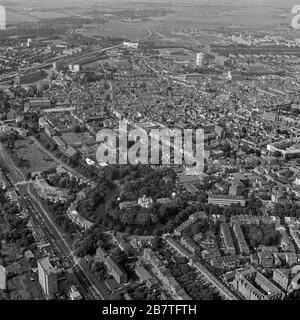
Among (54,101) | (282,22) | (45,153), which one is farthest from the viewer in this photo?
(282,22)

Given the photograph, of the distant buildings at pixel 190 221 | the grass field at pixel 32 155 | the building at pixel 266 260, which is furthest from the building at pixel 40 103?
the building at pixel 266 260

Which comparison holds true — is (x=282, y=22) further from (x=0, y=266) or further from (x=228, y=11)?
(x=0, y=266)

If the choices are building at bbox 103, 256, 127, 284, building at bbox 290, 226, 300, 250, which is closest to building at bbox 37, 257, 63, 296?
building at bbox 103, 256, 127, 284

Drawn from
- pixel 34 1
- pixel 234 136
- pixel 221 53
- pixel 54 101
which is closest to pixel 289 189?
pixel 234 136

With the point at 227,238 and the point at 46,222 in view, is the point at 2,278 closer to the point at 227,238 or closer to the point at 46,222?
the point at 46,222

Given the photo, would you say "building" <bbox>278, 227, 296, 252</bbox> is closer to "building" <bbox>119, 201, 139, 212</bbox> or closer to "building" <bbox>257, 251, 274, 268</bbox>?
"building" <bbox>257, 251, 274, 268</bbox>

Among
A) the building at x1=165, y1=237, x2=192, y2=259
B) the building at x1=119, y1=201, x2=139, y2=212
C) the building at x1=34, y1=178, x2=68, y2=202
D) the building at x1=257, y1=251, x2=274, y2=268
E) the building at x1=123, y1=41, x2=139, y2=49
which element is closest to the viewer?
the building at x1=257, y1=251, x2=274, y2=268
